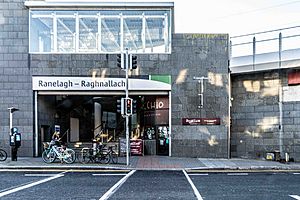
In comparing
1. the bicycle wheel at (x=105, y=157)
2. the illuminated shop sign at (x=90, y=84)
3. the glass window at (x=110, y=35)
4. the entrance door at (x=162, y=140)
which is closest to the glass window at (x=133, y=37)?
the glass window at (x=110, y=35)

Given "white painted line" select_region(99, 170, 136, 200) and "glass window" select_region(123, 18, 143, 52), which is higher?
"glass window" select_region(123, 18, 143, 52)

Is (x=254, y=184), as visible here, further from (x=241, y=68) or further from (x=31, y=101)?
(x=31, y=101)

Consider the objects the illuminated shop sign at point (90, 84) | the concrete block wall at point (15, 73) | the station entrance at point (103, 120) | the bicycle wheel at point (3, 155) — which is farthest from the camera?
the station entrance at point (103, 120)

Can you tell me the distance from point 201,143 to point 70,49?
30.2 ft

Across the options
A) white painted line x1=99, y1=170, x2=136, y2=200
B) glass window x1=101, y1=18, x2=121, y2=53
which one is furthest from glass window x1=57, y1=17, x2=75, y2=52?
white painted line x1=99, y1=170, x2=136, y2=200

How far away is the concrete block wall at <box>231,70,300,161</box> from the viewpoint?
18.2 m

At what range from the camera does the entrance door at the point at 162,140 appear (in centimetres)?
2036

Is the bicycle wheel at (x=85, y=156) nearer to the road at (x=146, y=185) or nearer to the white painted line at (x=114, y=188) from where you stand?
the road at (x=146, y=185)

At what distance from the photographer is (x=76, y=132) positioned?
77.2 ft

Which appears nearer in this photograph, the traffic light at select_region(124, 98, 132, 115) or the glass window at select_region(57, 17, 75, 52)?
the traffic light at select_region(124, 98, 132, 115)

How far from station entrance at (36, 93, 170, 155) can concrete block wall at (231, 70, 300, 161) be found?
401cm

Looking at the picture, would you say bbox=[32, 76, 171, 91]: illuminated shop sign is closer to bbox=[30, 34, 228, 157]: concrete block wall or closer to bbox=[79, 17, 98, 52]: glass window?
bbox=[30, 34, 228, 157]: concrete block wall

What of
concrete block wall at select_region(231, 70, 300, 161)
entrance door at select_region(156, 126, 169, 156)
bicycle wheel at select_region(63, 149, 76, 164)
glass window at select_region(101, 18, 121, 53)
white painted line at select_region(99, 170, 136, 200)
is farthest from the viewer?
entrance door at select_region(156, 126, 169, 156)

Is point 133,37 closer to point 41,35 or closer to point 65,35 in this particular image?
point 65,35
